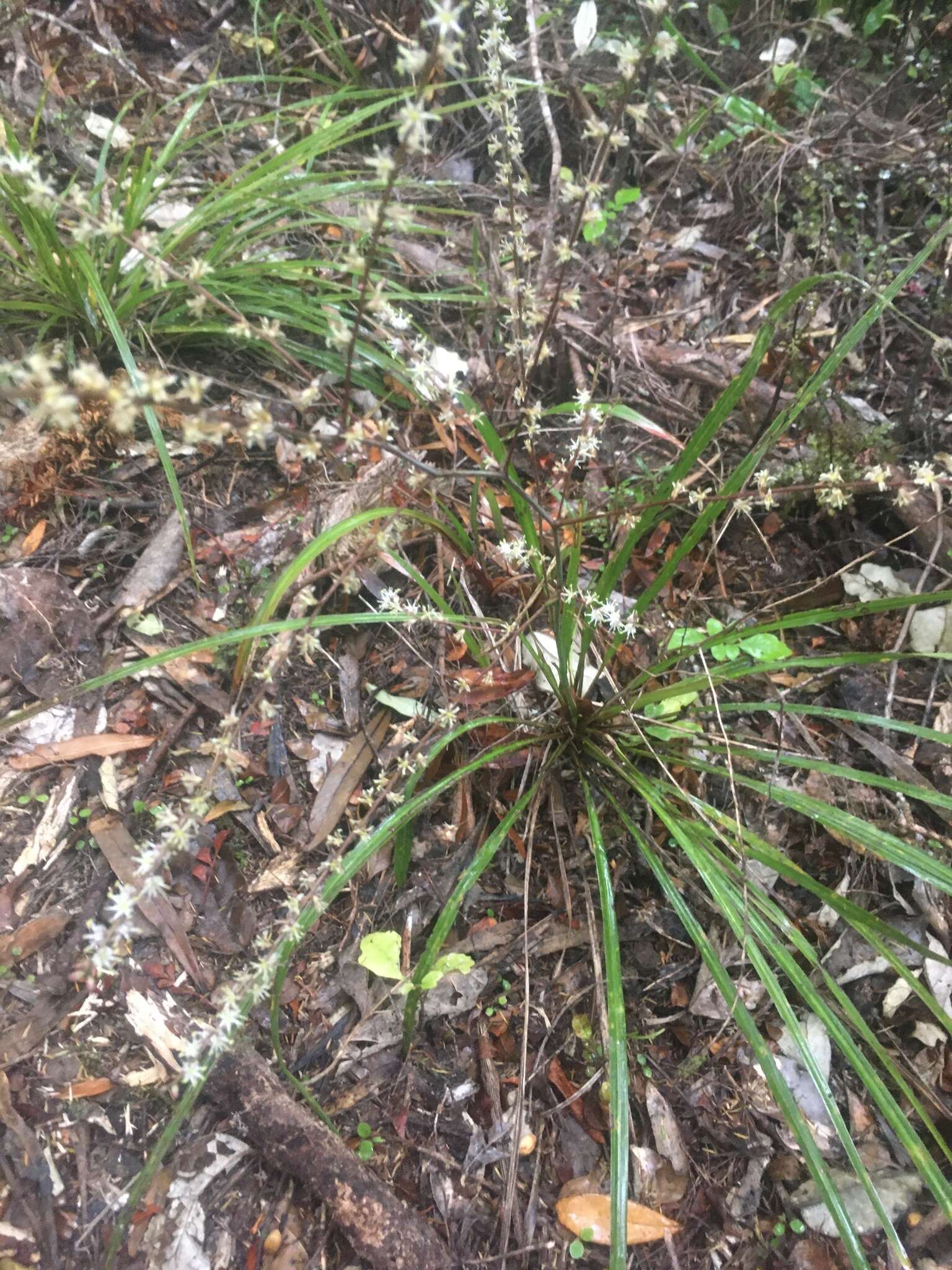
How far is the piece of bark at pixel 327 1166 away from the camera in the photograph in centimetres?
143

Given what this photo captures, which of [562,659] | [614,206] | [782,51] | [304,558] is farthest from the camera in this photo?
[782,51]

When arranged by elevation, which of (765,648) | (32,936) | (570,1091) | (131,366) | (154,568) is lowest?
(570,1091)

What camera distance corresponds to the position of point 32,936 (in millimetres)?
1700

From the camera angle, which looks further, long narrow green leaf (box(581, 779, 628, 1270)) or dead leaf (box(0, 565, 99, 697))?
dead leaf (box(0, 565, 99, 697))

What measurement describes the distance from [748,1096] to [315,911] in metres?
1.14

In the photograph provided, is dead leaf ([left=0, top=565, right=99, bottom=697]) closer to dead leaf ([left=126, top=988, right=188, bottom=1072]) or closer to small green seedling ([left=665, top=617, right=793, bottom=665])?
dead leaf ([left=126, top=988, right=188, bottom=1072])

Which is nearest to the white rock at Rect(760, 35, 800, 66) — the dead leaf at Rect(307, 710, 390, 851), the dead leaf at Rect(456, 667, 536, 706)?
the dead leaf at Rect(456, 667, 536, 706)

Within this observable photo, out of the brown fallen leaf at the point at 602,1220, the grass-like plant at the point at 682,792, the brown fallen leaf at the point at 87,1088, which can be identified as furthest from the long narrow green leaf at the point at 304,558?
the brown fallen leaf at the point at 602,1220

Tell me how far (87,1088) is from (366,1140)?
600 millimetres

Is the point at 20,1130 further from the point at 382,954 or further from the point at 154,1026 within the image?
the point at 382,954

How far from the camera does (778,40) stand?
3.01 m

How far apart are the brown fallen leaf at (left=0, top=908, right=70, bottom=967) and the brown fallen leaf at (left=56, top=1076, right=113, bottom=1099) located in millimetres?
300

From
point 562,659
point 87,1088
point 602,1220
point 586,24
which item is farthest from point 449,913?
point 586,24

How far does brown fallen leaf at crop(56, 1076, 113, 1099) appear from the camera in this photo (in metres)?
1.57
